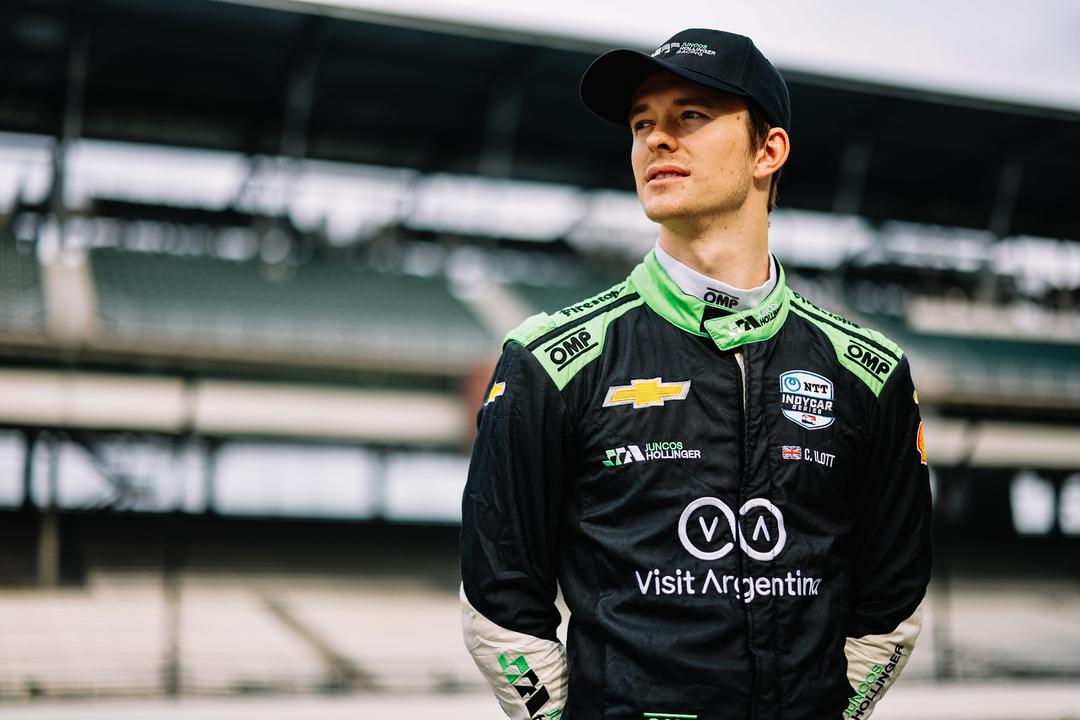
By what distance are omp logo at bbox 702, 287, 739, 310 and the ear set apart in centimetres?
24

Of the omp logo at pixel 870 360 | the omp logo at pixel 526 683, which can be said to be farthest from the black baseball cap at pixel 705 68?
the omp logo at pixel 526 683

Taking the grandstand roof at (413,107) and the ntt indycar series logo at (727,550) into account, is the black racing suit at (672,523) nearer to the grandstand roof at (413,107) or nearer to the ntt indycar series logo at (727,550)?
the ntt indycar series logo at (727,550)

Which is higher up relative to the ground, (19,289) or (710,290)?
(710,290)

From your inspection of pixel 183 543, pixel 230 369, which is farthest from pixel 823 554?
pixel 183 543

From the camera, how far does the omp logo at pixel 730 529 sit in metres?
1.74

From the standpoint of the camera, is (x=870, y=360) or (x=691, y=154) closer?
(x=691, y=154)

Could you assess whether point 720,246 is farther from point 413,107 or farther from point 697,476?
point 413,107

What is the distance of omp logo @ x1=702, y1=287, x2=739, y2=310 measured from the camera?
6.19 feet

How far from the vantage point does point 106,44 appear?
14117 mm

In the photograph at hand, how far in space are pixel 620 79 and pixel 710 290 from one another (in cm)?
43

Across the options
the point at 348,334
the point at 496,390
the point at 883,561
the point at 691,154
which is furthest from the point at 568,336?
the point at 348,334

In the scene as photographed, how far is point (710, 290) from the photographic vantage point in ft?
6.21

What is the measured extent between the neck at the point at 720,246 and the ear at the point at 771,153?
0.08 meters

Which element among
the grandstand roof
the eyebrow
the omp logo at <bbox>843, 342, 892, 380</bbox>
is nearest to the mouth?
the eyebrow
